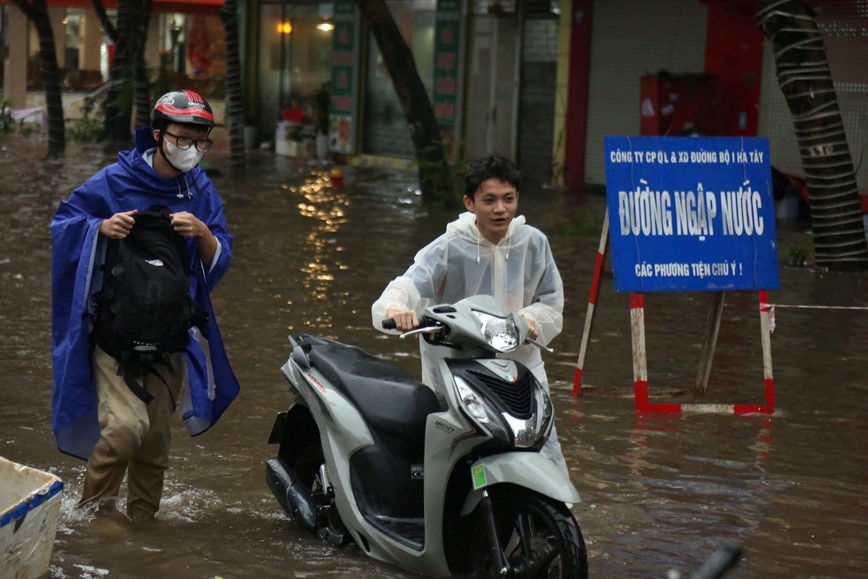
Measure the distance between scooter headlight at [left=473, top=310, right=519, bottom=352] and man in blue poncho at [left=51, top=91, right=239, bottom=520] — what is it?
1.21 metres

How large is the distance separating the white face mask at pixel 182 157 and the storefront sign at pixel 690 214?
295 centimetres

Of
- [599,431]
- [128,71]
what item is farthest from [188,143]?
[128,71]

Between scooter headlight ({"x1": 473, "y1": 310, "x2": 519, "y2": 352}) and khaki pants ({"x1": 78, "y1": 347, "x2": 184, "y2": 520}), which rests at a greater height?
scooter headlight ({"x1": 473, "y1": 310, "x2": 519, "y2": 352})

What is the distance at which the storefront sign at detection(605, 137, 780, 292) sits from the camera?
753cm

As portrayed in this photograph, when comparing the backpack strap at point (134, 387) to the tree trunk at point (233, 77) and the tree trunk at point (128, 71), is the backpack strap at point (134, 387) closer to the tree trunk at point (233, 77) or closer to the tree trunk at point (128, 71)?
the tree trunk at point (128, 71)

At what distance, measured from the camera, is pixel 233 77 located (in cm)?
2281

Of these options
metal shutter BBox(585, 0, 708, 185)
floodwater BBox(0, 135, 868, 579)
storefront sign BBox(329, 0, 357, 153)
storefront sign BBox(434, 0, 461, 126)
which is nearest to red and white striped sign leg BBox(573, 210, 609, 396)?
floodwater BBox(0, 135, 868, 579)

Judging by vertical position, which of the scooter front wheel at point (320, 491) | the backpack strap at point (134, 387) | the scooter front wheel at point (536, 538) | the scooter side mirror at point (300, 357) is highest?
the scooter side mirror at point (300, 357)

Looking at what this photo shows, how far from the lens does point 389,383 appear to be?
4887mm

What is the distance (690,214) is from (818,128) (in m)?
5.04

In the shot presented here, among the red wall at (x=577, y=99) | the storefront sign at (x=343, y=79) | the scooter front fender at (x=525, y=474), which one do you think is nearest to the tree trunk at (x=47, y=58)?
the storefront sign at (x=343, y=79)

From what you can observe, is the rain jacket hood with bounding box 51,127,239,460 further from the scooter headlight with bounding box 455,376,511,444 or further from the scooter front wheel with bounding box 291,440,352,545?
the scooter headlight with bounding box 455,376,511,444

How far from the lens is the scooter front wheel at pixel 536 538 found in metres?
4.20

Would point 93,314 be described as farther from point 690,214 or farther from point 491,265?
point 690,214
